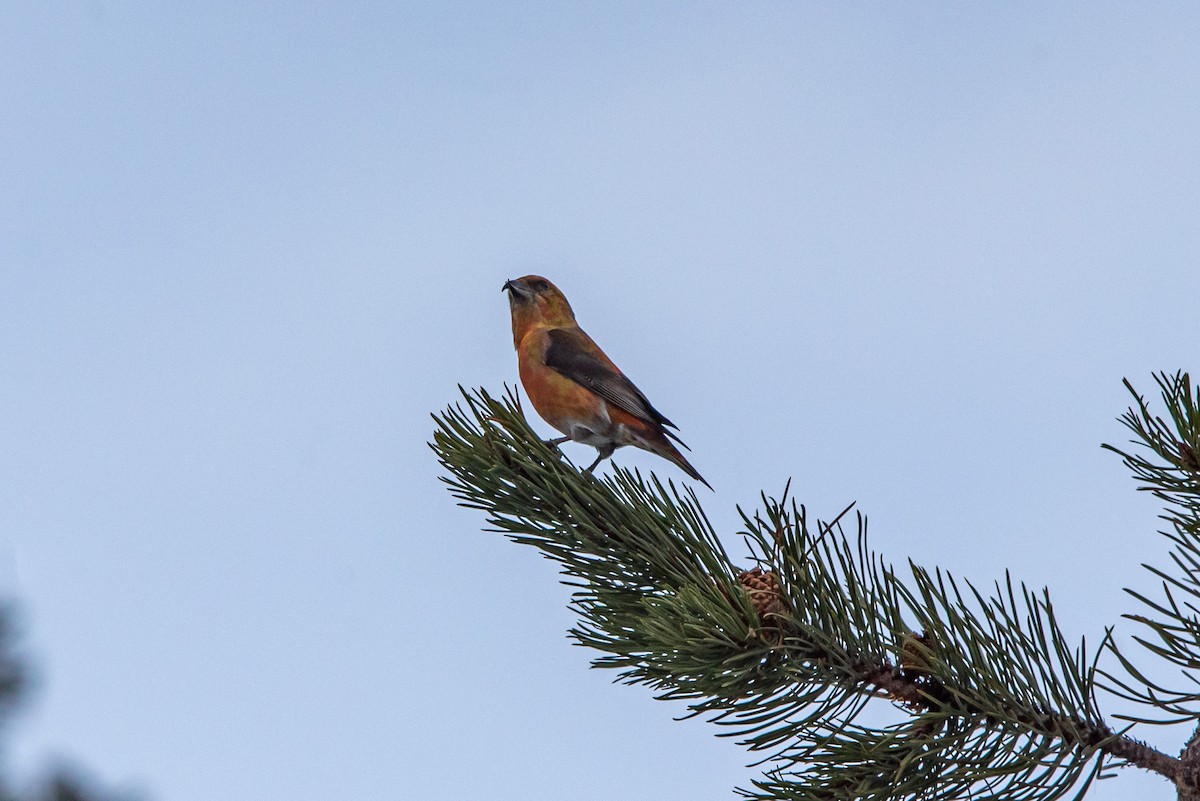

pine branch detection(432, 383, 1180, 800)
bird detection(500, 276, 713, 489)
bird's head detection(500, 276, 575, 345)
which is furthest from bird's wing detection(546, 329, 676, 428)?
pine branch detection(432, 383, 1180, 800)

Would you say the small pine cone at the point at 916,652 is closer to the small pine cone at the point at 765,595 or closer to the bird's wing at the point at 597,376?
the small pine cone at the point at 765,595

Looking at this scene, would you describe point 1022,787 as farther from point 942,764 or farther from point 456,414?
point 456,414

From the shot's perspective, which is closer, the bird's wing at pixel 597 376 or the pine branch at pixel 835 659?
the pine branch at pixel 835 659

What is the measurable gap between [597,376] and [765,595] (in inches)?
167

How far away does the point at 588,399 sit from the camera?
263 inches

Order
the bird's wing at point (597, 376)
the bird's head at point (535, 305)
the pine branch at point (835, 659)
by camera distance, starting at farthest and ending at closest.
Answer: the bird's head at point (535, 305) → the bird's wing at point (597, 376) → the pine branch at point (835, 659)

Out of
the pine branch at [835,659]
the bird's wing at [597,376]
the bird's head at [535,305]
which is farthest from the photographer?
the bird's head at [535,305]

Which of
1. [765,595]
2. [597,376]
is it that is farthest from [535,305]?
[765,595]

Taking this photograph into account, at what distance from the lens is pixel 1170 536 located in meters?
2.00

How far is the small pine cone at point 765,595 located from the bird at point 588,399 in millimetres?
3648

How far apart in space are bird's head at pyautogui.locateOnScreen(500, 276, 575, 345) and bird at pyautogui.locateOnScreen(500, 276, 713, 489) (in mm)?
552

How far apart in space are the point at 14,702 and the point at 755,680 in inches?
123

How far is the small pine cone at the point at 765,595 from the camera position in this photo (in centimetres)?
254

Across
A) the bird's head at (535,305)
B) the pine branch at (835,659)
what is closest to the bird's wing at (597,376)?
the bird's head at (535,305)
